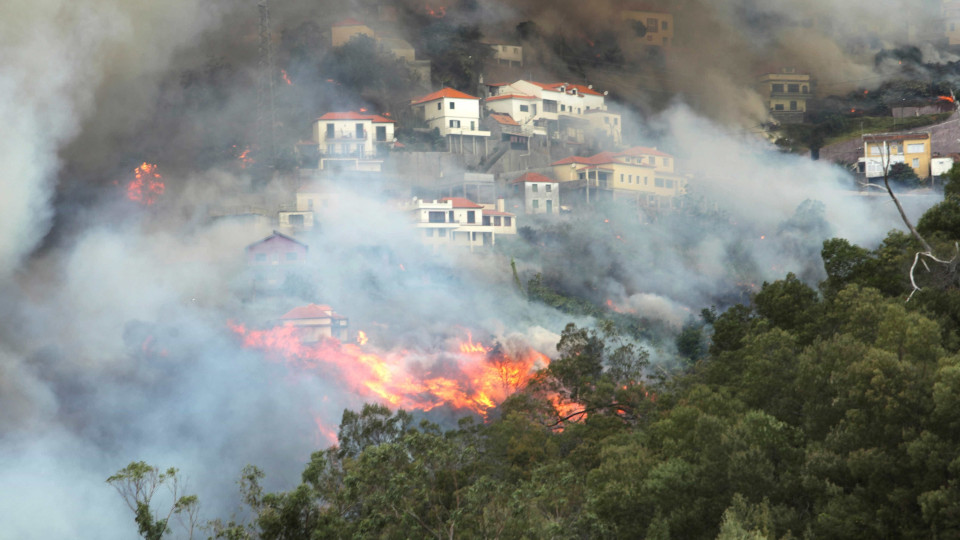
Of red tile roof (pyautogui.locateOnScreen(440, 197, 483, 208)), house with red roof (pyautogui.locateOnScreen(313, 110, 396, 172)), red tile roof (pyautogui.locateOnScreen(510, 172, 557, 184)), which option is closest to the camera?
red tile roof (pyautogui.locateOnScreen(440, 197, 483, 208))

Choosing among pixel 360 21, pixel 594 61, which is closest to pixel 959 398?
pixel 360 21

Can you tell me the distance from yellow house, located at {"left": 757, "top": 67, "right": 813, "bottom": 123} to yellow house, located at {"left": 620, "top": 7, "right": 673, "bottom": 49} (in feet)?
33.4

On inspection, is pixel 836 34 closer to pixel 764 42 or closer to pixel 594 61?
pixel 764 42

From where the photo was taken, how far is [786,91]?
8538cm

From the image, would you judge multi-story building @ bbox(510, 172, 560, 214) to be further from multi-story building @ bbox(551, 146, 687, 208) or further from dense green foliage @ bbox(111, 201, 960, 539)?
dense green foliage @ bbox(111, 201, 960, 539)

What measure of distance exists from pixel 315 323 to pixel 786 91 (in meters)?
46.3

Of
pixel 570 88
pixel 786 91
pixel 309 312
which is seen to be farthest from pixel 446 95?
pixel 786 91

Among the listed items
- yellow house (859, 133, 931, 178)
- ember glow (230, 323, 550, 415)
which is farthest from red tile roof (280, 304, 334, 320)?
yellow house (859, 133, 931, 178)

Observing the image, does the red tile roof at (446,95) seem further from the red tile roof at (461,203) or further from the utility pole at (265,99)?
the utility pole at (265,99)

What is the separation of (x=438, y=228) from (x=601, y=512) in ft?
134

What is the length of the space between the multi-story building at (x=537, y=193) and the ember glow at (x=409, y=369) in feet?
51.5

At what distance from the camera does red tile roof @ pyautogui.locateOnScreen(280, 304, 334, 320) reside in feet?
186

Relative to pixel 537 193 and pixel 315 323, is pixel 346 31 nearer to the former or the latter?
pixel 537 193

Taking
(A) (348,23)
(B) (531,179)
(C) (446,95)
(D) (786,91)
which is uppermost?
(A) (348,23)
